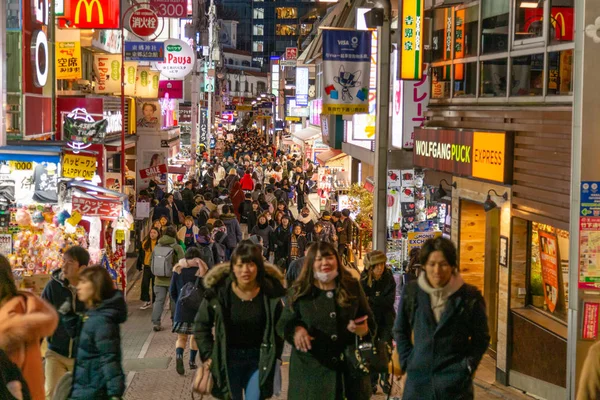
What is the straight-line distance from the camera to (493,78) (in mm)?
14094

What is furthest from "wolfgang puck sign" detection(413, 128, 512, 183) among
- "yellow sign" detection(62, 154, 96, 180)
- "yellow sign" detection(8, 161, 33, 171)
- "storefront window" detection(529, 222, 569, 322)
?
"yellow sign" detection(8, 161, 33, 171)

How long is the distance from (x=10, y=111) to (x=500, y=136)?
33.7ft

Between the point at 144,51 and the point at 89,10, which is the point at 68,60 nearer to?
the point at 89,10

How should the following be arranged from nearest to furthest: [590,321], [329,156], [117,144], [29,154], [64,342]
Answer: [64,342], [590,321], [29,154], [117,144], [329,156]

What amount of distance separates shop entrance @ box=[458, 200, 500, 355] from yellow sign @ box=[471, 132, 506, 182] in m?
0.89

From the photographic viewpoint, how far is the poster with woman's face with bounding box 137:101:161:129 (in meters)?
32.5

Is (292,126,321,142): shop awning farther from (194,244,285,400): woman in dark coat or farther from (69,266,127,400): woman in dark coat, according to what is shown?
(69,266,127,400): woman in dark coat

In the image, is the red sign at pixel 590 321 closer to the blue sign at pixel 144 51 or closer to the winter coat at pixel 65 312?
the winter coat at pixel 65 312

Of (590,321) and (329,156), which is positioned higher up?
(329,156)

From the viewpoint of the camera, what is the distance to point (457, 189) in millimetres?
15211

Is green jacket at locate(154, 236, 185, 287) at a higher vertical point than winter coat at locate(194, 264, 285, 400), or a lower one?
lower

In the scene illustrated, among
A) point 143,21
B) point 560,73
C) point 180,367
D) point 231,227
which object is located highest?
point 143,21

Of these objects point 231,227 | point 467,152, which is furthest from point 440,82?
point 231,227

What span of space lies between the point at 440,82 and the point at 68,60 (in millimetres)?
9534
